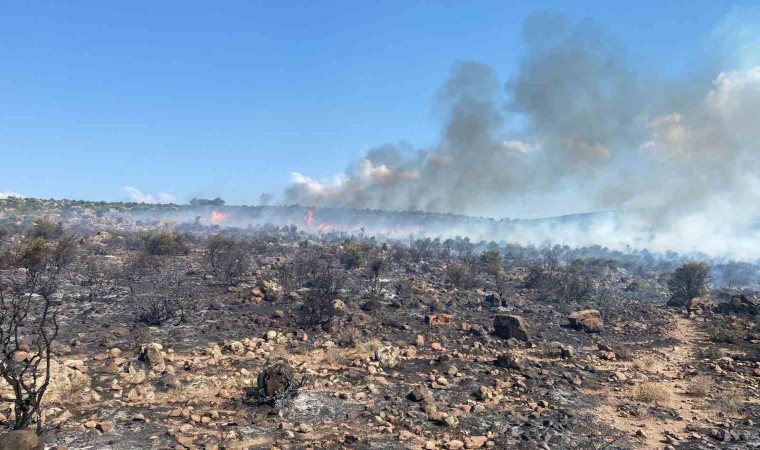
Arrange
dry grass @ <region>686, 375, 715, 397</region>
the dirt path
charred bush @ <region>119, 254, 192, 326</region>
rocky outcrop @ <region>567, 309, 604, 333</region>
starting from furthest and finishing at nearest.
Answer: rocky outcrop @ <region>567, 309, 604, 333</region>
charred bush @ <region>119, 254, 192, 326</region>
dry grass @ <region>686, 375, 715, 397</region>
the dirt path

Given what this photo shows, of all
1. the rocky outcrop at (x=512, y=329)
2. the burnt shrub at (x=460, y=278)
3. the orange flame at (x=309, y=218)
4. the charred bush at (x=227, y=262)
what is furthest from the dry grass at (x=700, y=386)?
the orange flame at (x=309, y=218)

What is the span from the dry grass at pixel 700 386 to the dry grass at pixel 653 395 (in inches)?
21.0

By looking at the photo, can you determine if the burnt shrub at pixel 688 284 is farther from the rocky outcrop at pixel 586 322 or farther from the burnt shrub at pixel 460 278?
the burnt shrub at pixel 460 278

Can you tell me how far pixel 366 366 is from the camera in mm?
10312

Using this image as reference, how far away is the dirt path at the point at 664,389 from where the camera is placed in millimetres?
7789

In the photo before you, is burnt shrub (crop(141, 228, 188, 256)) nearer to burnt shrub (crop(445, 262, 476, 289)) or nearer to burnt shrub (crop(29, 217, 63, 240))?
burnt shrub (crop(29, 217, 63, 240))

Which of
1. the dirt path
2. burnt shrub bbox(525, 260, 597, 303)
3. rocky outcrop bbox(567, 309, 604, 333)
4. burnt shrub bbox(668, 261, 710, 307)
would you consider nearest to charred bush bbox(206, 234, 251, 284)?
rocky outcrop bbox(567, 309, 604, 333)

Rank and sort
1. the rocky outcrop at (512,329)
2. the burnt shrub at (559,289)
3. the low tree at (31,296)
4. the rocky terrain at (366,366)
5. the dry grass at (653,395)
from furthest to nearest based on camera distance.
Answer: the burnt shrub at (559,289) → the rocky outcrop at (512,329) → the dry grass at (653,395) → the low tree at (31,296) → the rocky terrain at (366,366)

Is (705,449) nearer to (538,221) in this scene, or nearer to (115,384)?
(115,384)

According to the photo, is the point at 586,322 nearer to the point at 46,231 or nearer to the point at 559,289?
the point at 559,289

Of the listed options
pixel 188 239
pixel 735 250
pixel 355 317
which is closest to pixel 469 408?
pixel 355 317

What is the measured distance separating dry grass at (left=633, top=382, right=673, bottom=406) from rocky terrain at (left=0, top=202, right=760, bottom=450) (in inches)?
1.4

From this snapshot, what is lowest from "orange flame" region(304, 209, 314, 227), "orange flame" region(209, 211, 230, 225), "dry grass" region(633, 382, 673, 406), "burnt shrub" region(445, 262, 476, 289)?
"dry grass" region(633, 382, 673, 406)

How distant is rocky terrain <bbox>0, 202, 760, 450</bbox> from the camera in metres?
7.18
